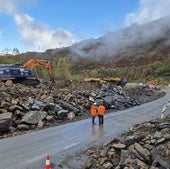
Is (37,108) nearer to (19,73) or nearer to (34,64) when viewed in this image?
(19,73)

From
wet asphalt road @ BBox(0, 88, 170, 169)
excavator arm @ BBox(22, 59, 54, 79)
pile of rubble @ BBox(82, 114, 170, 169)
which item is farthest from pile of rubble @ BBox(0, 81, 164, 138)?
pile of rubble @ BBox(82, 114, 170, 169)

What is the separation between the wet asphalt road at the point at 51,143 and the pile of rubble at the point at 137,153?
1.77 m

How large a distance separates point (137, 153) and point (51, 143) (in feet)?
22.9

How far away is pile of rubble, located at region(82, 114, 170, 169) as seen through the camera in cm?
1231

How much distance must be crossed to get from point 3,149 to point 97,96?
25.5m

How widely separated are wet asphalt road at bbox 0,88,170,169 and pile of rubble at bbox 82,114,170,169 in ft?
5.80

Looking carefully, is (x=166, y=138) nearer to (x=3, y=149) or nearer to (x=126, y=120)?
(x=3, y=149)

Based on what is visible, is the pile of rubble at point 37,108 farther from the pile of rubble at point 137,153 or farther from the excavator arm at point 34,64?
the pile of rubble at point 137,153

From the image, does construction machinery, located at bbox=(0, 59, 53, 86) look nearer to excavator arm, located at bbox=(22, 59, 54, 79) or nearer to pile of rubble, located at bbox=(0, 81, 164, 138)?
excavator arm, located at bbox=(22, 59, 54, 79)

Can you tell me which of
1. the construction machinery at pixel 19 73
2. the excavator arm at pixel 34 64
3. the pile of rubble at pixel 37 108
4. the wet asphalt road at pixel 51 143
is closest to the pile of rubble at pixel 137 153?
the wet asphalt road at pixel 51 143

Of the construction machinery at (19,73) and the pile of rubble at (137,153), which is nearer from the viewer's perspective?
the pile of rubble at (137,153)

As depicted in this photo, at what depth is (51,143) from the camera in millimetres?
19203

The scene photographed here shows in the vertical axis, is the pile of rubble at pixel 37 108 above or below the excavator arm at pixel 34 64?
below

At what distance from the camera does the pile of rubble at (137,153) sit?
485 inches
